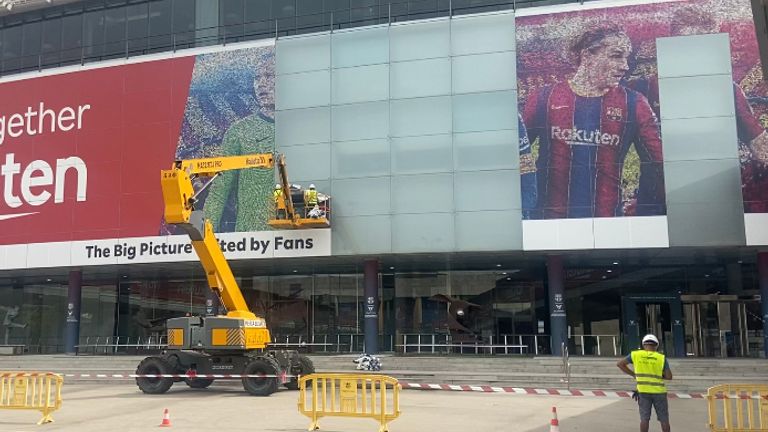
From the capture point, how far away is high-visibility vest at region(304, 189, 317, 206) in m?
27.6

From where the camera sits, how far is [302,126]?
95.6 feet

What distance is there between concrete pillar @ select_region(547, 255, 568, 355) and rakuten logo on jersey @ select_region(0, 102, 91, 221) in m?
20.9

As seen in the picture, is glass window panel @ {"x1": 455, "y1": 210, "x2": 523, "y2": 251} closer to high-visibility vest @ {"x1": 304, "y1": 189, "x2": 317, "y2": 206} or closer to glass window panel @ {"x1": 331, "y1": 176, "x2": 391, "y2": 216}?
glass window panel @ {"x1": 331, "y1": 176, "x2": 391, "y2": 216}

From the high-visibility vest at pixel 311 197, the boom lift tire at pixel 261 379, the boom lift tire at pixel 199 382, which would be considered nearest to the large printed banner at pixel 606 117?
the high-visibility vest at pixel 311 197

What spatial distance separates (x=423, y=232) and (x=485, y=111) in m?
5.30

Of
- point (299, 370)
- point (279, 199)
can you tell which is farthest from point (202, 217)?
point (279, 199)

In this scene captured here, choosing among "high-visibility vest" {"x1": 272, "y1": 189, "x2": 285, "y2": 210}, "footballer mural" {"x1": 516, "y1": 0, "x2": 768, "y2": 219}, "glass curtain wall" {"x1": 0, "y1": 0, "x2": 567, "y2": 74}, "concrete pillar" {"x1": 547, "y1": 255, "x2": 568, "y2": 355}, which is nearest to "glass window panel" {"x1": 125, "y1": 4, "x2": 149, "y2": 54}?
"glass curtain wall" {"x1": 0, "y1": 0, "x2": 567, "y2": 74}

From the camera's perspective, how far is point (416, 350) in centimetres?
3384

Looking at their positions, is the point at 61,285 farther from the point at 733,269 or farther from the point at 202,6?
the point at 733,269

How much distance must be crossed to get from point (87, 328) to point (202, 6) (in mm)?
19133

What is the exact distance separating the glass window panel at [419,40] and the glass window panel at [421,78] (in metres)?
0.30

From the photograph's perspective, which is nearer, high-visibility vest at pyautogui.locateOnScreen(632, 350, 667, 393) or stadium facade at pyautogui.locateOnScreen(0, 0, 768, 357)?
high-visibility vest at pyautogui.locateOnScreen(632, 350, 667, 393)

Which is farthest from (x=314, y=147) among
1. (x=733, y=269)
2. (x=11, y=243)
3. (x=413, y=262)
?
(x=733, y=269)

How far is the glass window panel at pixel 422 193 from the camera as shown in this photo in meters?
27.2
